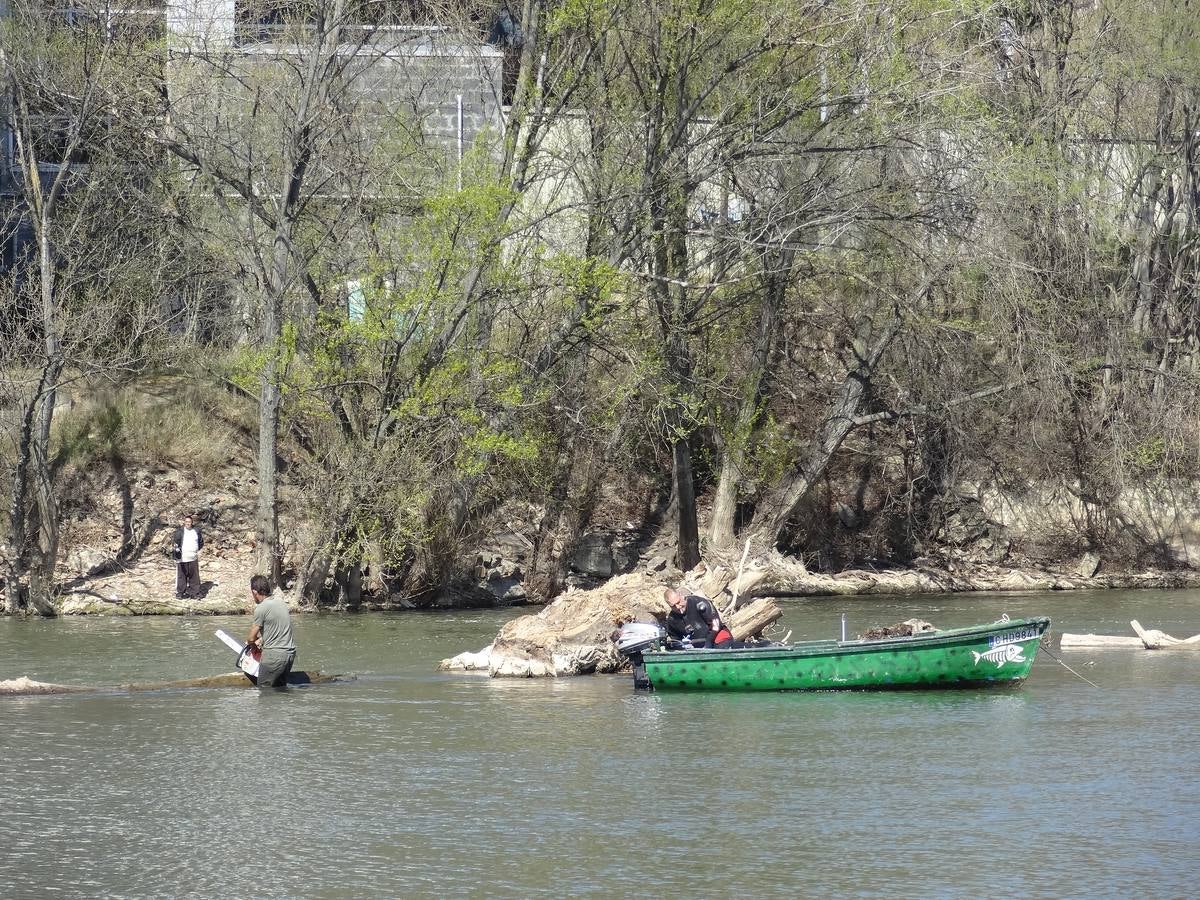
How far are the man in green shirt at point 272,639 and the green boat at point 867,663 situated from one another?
432 cm

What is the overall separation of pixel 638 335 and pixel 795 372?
19.3 feet

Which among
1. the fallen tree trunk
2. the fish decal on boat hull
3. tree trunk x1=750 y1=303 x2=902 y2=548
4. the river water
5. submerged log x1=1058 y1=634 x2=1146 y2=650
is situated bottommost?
the river water

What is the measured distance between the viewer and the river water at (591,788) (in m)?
12.4

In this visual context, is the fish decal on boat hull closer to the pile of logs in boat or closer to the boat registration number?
the boat registration number

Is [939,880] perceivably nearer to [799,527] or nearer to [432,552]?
[432,552]

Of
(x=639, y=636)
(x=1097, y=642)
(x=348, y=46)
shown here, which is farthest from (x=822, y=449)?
(x=639, y=636)

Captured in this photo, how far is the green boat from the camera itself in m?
20.2

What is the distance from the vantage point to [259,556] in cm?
3112

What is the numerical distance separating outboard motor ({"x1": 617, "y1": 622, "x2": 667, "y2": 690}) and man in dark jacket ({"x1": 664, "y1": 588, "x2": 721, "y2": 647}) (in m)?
0.37

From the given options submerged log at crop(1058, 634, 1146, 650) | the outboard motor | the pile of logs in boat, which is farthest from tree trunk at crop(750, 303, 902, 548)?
the outboard motor

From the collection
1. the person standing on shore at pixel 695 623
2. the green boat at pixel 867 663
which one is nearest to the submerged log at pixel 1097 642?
the green boat at pixel 867 663

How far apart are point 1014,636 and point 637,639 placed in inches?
180

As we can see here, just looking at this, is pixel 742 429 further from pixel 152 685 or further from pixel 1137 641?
pixel 152 685

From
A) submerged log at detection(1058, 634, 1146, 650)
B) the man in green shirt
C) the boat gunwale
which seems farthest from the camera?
submerged log at detection(1058, 634, 1146, 650)
